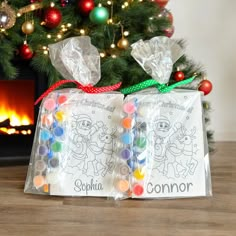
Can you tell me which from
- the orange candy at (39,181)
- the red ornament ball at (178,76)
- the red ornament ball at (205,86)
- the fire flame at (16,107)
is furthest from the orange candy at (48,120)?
the red ornament ball at (205,86)

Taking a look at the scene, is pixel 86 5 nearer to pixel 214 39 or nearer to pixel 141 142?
pixel 141 142

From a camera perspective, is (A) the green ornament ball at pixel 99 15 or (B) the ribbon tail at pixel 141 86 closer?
(B) the ribbon tail at pixel 141 86

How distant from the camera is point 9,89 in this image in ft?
5.11

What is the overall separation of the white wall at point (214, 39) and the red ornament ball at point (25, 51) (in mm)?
898

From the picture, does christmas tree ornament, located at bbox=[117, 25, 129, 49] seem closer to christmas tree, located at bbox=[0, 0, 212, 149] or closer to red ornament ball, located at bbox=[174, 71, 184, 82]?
christmas tree, located at bbox=[0, 0, 212, 149]

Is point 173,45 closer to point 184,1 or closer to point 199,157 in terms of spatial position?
point 199,157

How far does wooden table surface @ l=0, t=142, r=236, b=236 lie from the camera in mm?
1001

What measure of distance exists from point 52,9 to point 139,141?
49 cm

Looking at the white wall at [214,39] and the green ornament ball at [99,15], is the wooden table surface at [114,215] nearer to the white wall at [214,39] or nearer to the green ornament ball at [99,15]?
the green ornament ball at [99,15]

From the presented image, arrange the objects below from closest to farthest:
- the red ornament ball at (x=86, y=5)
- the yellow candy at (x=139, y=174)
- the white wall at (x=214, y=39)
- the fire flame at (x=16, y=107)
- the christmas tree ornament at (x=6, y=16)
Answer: the yellow candy at (x=139, y=174)
the christmas tree ornament at (x=6, y=16)
the red ornament ball at (x=86, y=5)
the fire flame at (x=16, y=107)
the white wall at (x=214, y=39)

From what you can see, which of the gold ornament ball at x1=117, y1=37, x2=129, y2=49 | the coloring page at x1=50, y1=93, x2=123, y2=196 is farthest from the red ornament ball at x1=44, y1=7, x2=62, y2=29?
the coloring page at x1=50, y1=93, x2=123, y2=196

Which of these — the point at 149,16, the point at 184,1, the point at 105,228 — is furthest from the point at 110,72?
the point at 184,1

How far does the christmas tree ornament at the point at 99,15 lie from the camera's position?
1411 mm

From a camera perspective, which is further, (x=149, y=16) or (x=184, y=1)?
(x=184, y=1)
